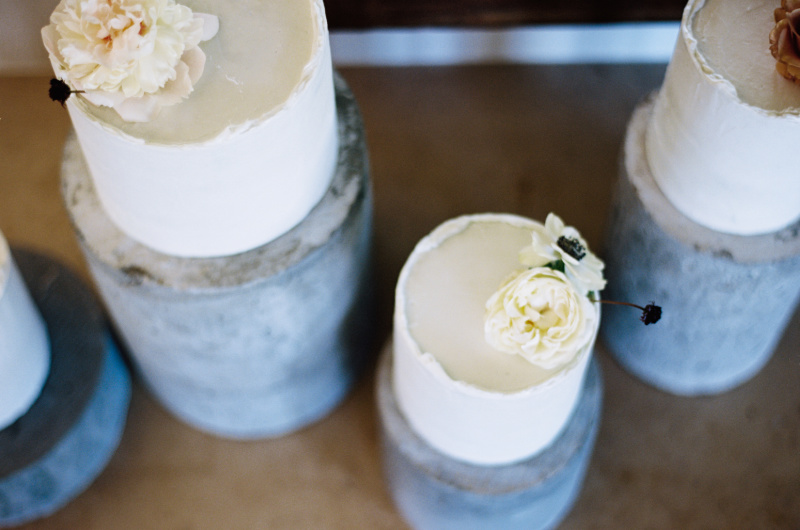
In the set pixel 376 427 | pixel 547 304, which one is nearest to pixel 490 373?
pixel 547 304

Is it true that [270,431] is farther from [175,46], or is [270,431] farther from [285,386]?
[175,46]

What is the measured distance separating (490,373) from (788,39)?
65 centimetres

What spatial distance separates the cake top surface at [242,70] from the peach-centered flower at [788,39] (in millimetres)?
658

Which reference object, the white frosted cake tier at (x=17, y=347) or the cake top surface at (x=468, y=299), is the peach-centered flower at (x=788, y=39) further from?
the white frosted cake tier at (x=17, y=347)

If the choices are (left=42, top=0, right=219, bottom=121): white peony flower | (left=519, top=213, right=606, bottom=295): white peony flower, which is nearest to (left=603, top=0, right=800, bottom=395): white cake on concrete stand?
(left=519, top=213, right=606, bottom=295): white peony flower

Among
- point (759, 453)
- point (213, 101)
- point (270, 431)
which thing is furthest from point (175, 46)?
point (759, 453)

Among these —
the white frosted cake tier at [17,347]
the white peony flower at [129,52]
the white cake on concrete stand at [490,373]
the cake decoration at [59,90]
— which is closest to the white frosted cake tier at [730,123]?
the white cake on concrete stand at [490,373]

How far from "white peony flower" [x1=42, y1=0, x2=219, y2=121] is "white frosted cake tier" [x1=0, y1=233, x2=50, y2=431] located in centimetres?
45

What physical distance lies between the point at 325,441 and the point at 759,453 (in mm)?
957

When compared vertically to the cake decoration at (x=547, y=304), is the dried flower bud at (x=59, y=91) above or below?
above

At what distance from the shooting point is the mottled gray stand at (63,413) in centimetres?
154

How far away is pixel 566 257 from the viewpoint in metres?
1.20

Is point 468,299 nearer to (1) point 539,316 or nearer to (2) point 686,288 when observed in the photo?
(1) point 539,316

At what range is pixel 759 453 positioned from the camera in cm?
177
